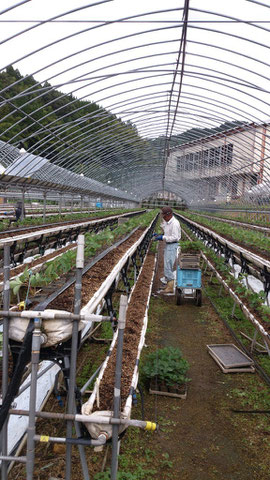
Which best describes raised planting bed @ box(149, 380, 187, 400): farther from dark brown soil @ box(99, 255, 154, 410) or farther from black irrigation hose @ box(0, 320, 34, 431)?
black irrigation hose @ box(0, 320, 34, 431)

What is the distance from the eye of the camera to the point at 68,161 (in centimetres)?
1903

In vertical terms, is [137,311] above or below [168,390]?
above

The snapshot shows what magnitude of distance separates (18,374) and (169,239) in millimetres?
6255

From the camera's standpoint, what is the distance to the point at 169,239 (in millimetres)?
8148

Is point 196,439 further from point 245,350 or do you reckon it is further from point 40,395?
point 245,350

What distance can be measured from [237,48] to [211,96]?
3771 millimetres

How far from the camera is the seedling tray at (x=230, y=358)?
15.6 ft

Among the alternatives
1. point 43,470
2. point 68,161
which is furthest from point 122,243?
point 68,161

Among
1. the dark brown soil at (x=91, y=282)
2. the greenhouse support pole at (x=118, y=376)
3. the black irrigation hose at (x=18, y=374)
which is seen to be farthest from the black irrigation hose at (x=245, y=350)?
the black irrigation hose at (x=18, y=374)

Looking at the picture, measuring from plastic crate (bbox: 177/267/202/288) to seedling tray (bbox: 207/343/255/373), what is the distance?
6.74ft

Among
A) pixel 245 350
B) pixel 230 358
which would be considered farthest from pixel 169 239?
pixel 230 358

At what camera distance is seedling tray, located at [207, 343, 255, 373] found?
4746 millimetres

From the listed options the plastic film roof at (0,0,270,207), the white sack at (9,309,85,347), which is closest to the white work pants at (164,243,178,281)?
the plastic film roof at (0,0,270,207)

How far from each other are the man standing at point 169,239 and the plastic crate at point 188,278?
1.05 metres
